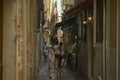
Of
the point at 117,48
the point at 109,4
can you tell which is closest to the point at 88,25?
the point at 109,4

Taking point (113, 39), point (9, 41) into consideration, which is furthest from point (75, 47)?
point (9, 41)

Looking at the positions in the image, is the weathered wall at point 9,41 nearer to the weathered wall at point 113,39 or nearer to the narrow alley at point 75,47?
the narrow alley at point 75,47

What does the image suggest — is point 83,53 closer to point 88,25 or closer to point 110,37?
point 88,25

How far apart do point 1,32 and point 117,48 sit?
15.7 ft

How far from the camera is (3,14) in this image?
239 inches

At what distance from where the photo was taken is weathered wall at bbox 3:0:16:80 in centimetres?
604

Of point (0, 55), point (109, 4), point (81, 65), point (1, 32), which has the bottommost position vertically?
point (81, 65)

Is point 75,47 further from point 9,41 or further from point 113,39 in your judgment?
point 9,41

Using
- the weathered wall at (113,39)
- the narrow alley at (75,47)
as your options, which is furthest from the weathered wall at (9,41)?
the weathered wall at (113,39)

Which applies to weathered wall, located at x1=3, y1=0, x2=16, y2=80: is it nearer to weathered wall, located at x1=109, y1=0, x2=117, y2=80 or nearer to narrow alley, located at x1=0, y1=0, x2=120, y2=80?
narrow alley, located at x1=0, y1=0, x2=120, y2=80

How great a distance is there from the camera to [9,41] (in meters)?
6.07

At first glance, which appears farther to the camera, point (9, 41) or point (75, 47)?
point (75, 47)

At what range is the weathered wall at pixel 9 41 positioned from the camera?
6039 mm

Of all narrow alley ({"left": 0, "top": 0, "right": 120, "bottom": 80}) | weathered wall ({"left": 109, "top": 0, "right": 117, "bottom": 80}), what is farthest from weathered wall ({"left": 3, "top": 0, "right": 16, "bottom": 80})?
weathered wall ({"left": 109, "top": 0, "right": 117, "bottom": 80})
